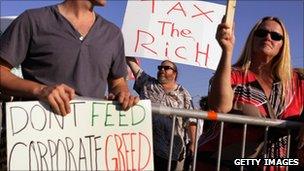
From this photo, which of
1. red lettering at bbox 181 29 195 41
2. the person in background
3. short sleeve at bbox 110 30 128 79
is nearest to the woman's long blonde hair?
short sleeve at bbox 110 30 128 79

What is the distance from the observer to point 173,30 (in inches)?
197

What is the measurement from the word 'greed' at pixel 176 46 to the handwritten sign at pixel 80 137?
2.11 metres

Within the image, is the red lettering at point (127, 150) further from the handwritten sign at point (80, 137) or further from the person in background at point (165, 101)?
the person in background at point (165, 101)

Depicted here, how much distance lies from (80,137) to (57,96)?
281 mm

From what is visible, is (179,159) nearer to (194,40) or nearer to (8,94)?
(194,40)

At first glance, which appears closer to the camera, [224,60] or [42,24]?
[42,24]

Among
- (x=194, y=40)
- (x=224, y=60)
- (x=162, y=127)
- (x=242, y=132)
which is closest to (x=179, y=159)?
→ (x=162, y=127)

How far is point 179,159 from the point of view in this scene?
4797mm

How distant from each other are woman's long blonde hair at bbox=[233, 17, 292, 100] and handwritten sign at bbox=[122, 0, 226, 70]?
1468 millimetres

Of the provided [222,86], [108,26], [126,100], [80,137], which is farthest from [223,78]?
[80,137]

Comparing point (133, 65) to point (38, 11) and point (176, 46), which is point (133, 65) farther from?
point (38, 11)

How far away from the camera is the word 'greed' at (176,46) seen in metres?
4.89

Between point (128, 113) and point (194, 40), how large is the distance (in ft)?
7.95

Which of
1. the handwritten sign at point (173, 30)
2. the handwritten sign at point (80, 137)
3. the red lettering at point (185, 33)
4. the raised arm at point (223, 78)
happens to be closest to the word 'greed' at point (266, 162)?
the raised arm at point (223, 78)
